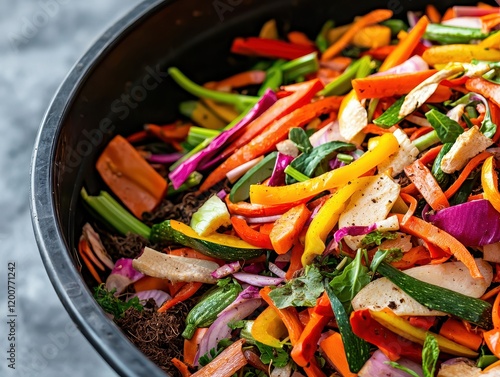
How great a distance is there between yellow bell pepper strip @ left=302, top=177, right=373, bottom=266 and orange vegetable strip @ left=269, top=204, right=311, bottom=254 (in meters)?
0.04

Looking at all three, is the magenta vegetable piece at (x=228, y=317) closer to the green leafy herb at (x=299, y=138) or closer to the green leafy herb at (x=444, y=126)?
the green leafy herb at (x=299, y=138)

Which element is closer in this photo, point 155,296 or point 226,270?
point 226,270

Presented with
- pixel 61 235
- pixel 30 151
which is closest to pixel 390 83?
pixel 61 235

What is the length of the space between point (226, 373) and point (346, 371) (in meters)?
0.31

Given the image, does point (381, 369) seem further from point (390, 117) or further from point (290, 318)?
point (390, 117)

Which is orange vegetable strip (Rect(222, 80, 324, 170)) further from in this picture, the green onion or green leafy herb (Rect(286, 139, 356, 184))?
the green onion

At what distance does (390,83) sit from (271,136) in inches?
16.2

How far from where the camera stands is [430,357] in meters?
1.65

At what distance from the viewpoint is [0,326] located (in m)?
2.77

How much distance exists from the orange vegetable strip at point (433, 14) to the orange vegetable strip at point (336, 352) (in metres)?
1.42

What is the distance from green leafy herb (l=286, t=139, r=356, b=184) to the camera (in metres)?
2.07

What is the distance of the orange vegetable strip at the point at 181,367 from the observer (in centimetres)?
186

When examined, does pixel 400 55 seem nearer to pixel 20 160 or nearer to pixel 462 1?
pixel 462 1

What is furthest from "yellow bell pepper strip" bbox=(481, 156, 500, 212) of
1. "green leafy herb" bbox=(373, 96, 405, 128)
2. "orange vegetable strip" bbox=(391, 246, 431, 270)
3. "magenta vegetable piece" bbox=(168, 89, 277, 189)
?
"magenta vegetable piece" bbox=(168, 89, 277, 189)
